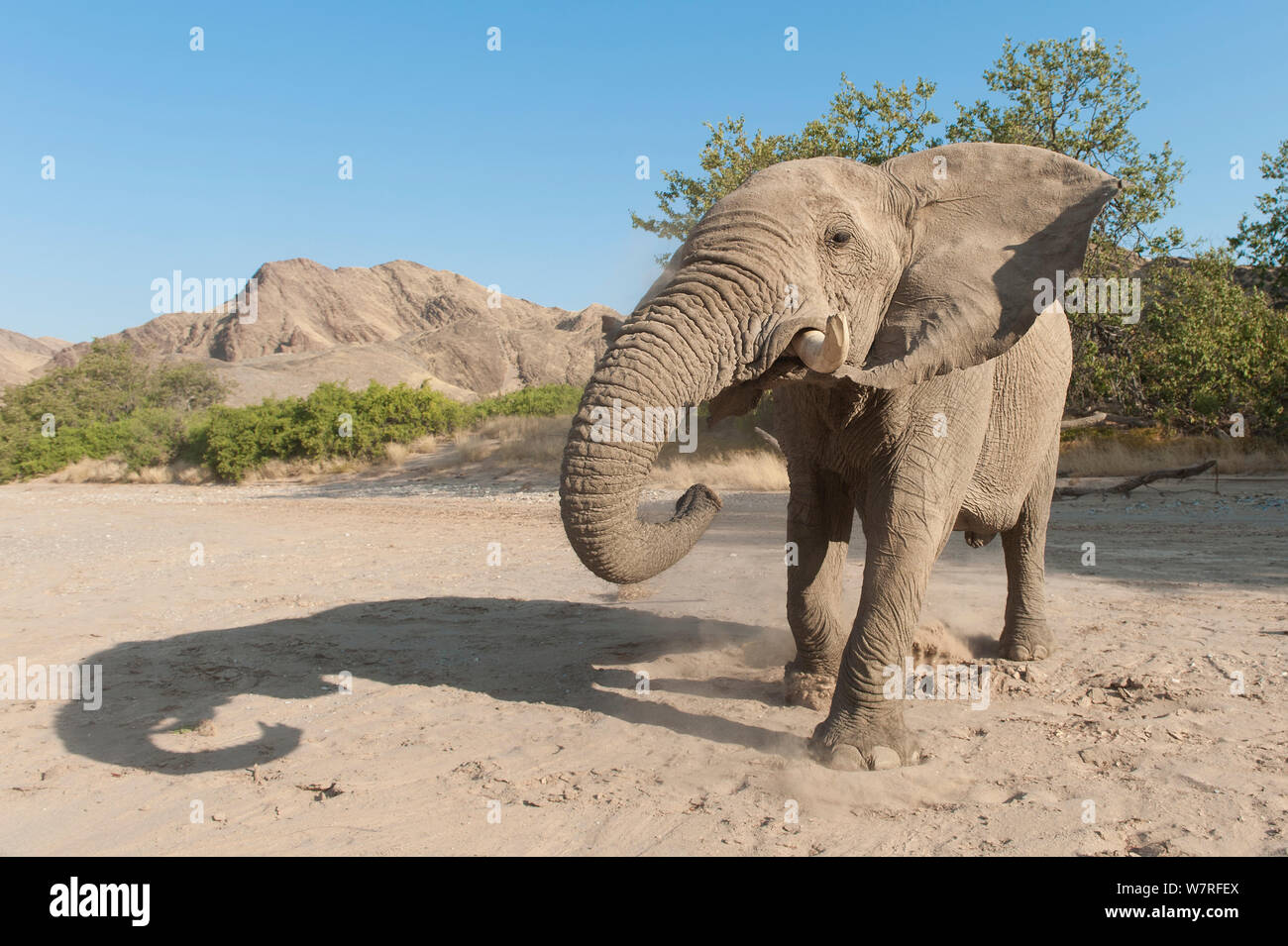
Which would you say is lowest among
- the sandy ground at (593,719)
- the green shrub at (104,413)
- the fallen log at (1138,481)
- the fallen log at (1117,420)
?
the sandy ground at (593,719)

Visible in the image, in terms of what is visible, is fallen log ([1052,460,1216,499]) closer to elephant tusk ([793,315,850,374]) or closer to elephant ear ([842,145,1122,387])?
elephant ear ([842,145,1122,387])

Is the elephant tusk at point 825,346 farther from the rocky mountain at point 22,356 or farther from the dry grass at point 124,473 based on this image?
the rocky mountain at point 22,356

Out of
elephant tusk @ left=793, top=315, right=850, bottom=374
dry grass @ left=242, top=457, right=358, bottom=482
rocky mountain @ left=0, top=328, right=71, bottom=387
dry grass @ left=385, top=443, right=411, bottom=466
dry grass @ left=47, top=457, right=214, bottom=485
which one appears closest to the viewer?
elephant tusk @ left=793, top=315, right=850, bottom=374

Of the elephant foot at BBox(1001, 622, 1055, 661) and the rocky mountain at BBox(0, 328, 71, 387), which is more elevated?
the rocky mountain at BBox(0, 328, 71, 387)

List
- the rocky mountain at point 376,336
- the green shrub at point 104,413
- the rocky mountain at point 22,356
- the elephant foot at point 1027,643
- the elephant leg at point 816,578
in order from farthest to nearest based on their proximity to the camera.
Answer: the rocky mountain at point 22,356
the rocky mountain at point 376,336
the green shrub at point 104,413
the elephant foot at point 1027,643
the elephant leg at point 816,578

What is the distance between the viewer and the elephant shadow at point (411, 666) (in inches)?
213

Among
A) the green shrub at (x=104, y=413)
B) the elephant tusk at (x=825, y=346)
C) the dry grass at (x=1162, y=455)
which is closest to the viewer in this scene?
the elephant tusk at (x=825, y=346)

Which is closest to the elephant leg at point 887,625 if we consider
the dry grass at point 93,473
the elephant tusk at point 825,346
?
the elephant tusk at point 825,346

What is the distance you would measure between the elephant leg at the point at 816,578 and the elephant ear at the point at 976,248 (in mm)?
1470

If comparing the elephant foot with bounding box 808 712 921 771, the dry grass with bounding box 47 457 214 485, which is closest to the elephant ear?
the elephant foot with bounding box 808 712 921 771

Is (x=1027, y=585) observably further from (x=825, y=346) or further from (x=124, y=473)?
(x=124, y=473)

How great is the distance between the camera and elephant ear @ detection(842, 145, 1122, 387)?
449cm

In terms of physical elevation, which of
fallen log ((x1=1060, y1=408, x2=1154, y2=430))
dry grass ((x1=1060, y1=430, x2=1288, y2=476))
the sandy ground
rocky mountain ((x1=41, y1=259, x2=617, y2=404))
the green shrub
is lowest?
the sandy ground

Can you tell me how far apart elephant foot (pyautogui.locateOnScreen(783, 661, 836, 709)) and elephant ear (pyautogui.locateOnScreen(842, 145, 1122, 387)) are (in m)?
2.35
